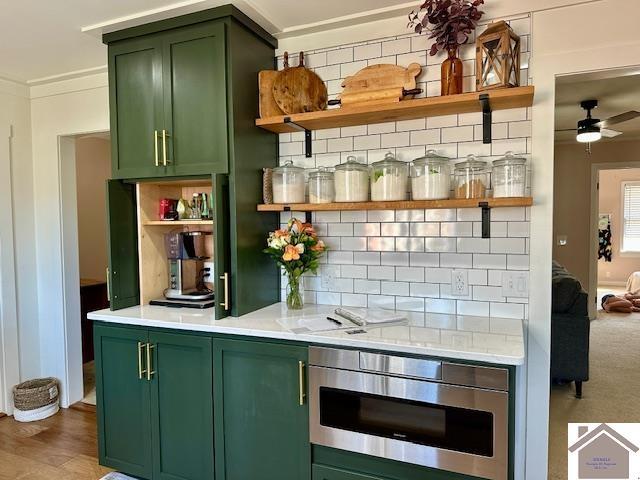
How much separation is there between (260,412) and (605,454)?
1.50 metres

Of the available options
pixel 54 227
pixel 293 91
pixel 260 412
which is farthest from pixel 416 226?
pixel 54 227

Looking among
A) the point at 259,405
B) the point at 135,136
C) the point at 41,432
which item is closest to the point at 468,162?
the point at 259,405

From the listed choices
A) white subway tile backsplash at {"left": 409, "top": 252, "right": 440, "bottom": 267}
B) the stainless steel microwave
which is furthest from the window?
the stainless steel microwave

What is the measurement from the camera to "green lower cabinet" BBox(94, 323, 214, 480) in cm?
218

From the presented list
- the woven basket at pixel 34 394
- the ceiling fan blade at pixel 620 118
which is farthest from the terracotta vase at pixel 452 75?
the woven basket at pixel 34 394

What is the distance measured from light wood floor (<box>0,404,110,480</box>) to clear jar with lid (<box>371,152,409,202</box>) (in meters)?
2.30

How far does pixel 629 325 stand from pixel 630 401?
10.3ft

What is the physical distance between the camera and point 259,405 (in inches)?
80.7

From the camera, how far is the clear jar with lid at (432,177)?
2.09m

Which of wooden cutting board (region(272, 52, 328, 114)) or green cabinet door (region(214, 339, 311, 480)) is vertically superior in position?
wooden cutting board (region(272, 52, 328, 114))

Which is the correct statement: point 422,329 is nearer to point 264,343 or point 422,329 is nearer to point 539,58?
point 264,343

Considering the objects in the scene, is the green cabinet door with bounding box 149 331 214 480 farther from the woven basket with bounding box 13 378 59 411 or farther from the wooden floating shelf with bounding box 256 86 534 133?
the woven basket with bounding box 13 378 59 411

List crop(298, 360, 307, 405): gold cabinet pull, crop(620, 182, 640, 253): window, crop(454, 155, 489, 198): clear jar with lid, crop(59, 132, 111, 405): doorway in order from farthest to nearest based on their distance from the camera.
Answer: crop(620, 182, 640, 253): window < crop(59, 132, 111, 405): doorway < crop(454, 155, 489, 198): clear jar with lid < crop(298, 360, 307, 405): gold cabinet pull

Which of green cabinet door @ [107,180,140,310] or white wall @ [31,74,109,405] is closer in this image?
green cabinet door @ [107,180,140,310]
